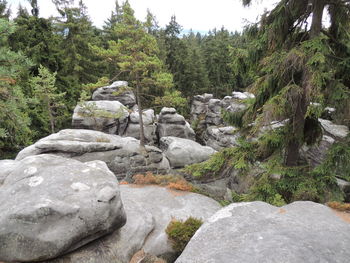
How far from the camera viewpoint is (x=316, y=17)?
269 inches

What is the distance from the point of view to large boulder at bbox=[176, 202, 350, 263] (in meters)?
3.72

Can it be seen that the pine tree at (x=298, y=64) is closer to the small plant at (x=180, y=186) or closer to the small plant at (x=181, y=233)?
the small plant at (x=181, y=233)

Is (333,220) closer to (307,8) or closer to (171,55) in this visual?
(307,8)

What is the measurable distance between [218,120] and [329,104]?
30562mm

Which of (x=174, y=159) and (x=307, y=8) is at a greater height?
(x=307, y=8)

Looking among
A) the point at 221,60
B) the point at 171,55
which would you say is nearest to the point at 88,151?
the point at 171,55

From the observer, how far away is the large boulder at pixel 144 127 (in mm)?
27453

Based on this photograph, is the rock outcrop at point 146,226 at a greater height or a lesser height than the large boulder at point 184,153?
greater

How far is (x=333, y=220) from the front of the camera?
200 inches

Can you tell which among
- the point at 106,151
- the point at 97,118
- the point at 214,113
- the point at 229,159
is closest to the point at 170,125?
the point at 97,118

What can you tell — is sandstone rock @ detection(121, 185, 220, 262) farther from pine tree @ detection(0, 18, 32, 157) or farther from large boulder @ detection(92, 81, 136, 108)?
large boulder @ detection(92, 81, 136, 108)

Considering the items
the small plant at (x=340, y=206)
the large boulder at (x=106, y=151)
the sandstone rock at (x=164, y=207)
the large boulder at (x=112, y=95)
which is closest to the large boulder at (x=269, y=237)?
the small plant at (x=340, y=206)

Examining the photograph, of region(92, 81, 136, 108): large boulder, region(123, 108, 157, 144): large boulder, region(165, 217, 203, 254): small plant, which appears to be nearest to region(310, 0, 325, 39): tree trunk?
region(165, 217, 203, 254): small plant

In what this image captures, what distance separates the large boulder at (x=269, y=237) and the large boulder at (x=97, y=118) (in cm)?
1931
